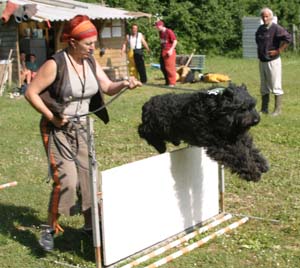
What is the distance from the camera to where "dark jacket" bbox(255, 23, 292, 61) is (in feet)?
34.1

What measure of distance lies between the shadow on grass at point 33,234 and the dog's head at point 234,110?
1510 mm

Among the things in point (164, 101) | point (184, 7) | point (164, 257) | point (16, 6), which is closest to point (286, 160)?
point (164, 101)

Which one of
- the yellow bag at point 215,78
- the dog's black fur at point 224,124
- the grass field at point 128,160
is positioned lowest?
the grass field at point 128,160

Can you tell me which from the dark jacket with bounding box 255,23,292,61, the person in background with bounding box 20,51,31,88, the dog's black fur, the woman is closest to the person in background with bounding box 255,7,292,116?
the dark jacket with bounding box 255,23,292,61

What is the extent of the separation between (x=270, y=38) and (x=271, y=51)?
229 mm

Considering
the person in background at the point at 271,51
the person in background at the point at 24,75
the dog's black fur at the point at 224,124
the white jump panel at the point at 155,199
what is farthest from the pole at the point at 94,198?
the person in background at the point at 24,75

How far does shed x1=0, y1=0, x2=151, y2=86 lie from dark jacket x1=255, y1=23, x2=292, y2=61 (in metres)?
7.29

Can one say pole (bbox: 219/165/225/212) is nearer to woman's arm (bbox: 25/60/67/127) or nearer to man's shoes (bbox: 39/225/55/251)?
man's shoes (bbox: 39/225/55/251)

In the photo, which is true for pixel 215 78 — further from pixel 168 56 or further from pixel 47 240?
pixel 47 240

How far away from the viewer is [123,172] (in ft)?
14.4

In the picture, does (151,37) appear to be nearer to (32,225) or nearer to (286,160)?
(286,160)

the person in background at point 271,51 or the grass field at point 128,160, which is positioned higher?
the person in background at point 271,51

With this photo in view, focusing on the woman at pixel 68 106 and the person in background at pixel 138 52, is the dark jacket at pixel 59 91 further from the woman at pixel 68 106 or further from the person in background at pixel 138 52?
the person in background at pixel 138 52

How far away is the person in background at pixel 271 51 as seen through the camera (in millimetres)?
10414
